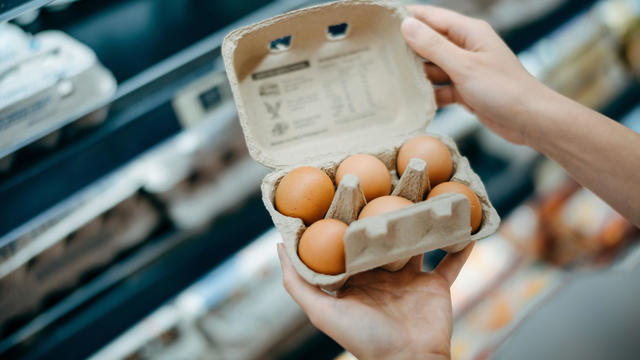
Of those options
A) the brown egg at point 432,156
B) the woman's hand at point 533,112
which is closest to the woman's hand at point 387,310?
the brown egg at point 432,156

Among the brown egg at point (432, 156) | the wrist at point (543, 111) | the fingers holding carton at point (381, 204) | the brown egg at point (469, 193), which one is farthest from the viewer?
the wrist at point (543, 111)

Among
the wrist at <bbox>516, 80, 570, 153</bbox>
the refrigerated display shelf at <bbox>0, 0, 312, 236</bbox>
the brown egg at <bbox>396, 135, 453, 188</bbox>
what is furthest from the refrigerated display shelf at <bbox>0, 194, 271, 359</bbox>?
the wrist at <bbox>516, 80, 570, 153</bbox>

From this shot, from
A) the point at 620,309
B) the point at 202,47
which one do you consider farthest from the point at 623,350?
the point at 202,47

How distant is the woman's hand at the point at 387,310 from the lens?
98 centimetres

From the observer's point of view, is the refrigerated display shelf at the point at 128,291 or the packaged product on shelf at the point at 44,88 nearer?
the packaged product on shelf at the point at 44,88

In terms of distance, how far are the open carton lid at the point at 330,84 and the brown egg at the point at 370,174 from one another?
8 cm

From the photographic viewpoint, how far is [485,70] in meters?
1.24

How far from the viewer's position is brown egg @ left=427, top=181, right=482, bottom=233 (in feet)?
3.30

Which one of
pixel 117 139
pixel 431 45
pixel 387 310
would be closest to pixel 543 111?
pixel 431 45

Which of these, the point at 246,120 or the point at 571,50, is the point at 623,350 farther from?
the point at 571,50

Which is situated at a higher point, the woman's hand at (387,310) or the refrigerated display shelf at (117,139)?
the refrigerated display shelf at (117,139)

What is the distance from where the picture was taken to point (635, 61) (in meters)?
2.35

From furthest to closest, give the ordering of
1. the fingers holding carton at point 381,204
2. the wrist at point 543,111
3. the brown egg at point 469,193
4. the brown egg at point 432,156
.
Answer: the wrist at point 543,111 < the brown egg at point 432,156 < the brown egg at point 469,193 < the fingers holding carton at point 381,204

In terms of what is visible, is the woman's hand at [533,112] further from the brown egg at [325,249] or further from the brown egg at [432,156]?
the brown egg at [325,249]
